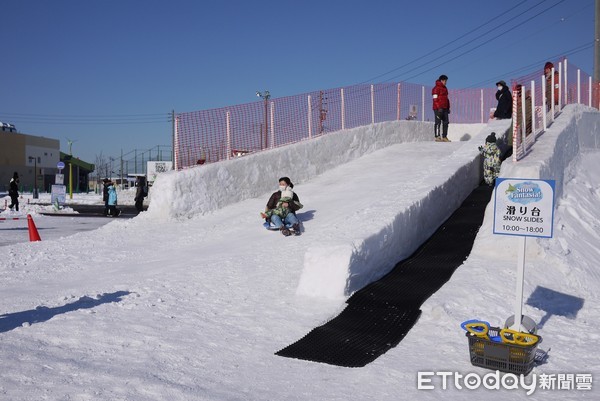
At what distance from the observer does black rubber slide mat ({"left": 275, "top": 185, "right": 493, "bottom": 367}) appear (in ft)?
16.7

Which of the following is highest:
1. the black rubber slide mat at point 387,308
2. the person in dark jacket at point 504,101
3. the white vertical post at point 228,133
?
the person in dark jacket at point 504,101

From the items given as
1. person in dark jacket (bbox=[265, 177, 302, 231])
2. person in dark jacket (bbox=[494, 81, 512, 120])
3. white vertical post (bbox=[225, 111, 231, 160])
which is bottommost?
person in dark jacket (bbox=[265, 177, 302, 231])

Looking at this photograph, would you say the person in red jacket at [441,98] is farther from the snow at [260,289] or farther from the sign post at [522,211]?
the sign post at [522,211]

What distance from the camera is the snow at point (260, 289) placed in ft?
14.1

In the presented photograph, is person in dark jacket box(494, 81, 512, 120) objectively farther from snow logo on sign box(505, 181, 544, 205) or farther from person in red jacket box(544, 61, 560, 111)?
snow logo on sign box(505, 181, 544, 205)

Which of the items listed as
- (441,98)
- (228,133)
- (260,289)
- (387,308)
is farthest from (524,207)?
(441,98)

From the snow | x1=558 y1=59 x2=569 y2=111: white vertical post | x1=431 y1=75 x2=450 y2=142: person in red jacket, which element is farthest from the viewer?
x1=431 y1=75 x2=450 y2=142: person in red jacket

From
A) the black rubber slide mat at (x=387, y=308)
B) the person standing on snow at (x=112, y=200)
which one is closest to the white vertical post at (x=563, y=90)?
the black rubber slide mat at (x=387, y=308)

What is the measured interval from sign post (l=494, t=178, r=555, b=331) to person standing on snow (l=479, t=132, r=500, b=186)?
663 cm

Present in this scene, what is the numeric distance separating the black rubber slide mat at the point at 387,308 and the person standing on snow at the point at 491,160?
2795 mm

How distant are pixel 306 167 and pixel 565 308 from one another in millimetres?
9766

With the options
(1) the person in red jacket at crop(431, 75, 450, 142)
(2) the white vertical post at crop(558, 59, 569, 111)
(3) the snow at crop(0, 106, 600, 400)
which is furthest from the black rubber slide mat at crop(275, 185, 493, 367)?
(2) the white vertical post at crop(558, 59, 569, 111)

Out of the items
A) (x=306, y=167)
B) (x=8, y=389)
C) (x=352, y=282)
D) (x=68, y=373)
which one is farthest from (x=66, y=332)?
(x=306, y=167)

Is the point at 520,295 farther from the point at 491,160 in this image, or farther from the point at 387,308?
the point at 491,160
